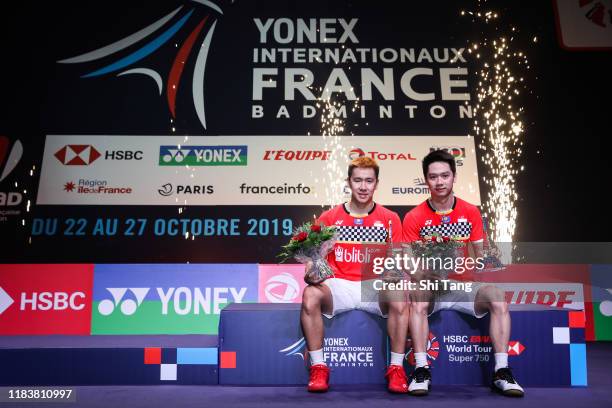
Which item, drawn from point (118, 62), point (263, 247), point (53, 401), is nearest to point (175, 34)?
point (118, 62)

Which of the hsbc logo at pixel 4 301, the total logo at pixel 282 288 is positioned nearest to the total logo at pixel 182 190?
the total logo at pixel 282 288

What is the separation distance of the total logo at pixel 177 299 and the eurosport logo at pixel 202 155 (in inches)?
47.5

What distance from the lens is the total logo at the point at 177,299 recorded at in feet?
15.7

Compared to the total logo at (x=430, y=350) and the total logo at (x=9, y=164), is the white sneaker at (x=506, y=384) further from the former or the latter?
the total logo at (x=9, y=164)

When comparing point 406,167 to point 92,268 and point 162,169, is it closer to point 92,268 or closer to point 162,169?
point 162,169

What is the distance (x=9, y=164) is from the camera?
522 centimetres

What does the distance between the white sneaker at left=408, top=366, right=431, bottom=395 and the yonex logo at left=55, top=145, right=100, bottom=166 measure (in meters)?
3.78

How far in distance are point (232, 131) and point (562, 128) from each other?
130 inches

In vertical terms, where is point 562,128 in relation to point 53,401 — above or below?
above

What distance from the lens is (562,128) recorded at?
214 inches

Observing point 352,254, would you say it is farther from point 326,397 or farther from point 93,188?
point 93,188

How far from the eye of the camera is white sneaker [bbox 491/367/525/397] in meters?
2.69

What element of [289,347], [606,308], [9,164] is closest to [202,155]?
[9,164]

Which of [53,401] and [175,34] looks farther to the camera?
[175,34]
